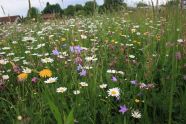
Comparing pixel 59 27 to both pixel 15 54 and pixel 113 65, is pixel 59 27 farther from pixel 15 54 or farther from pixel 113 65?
pixel 113 65

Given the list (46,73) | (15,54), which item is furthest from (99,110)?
(15,54)

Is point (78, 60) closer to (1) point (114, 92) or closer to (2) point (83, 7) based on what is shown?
(1) point (114, 92)

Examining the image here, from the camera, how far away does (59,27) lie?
16.2 feet

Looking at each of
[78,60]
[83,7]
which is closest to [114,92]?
[78,60]

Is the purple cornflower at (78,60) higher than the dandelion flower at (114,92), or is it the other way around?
the purple cornflower at (78,60)

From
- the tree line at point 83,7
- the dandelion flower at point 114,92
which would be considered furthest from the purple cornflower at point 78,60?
the tree line at point 83,7

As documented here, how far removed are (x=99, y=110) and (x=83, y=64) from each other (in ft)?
1.91

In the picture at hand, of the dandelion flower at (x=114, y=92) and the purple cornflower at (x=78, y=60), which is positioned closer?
A: the dandelion flower at (x=114, y=92)

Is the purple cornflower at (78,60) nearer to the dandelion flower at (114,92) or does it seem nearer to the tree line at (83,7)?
the dandelion flower at (114,92)

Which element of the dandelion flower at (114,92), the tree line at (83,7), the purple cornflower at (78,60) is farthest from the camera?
the tree line at (83,7)

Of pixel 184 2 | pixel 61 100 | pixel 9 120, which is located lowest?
pixel 9 120

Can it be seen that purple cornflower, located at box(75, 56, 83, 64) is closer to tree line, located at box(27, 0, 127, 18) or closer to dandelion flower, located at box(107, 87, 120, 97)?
dandelion flower, located at box(107, 87, 120, 97)

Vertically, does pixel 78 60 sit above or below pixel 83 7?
below

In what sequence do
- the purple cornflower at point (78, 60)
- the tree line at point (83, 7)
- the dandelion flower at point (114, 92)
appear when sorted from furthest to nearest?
1. the tree line at point (83, 7)
2. the purple cornflower at point (78, 60)
3. the dandelion flower at point (114, 92)
